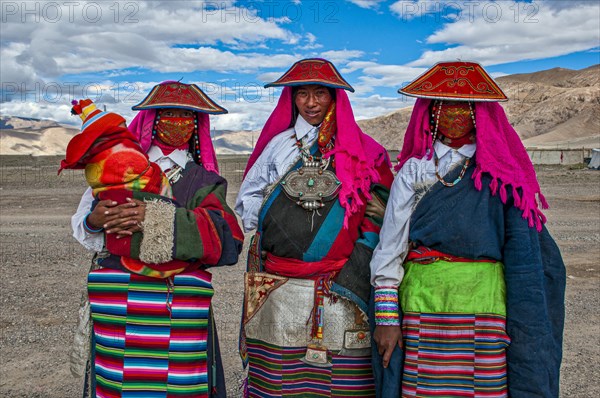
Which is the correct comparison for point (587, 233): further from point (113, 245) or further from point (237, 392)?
point (113, 245)

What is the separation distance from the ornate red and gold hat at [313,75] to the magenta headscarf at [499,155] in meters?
0.47

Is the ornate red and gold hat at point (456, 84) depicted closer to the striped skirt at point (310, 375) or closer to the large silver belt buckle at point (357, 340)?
the large silver belt buckle at point (357, 340)

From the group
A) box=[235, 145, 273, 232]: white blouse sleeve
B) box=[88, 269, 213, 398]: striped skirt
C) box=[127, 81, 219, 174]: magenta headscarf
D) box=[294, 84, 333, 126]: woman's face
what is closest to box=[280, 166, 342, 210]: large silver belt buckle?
box=[235, 145, 273, 232]: white blouse sleeve

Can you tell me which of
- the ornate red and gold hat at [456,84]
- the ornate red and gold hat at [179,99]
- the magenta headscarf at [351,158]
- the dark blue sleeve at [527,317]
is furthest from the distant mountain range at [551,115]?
the ornate red and gold hat at [179,99]

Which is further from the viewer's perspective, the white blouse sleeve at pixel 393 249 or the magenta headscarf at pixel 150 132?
the magenta headscarf at pixel 150 132

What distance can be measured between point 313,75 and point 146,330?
1486mm

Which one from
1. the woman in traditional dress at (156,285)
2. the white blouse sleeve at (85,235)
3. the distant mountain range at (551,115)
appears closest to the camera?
the woman in traditional dress at (156,285)

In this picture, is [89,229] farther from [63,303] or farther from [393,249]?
[63,303]

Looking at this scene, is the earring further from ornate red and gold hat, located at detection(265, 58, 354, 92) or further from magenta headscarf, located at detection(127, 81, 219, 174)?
magenta headscarf, located at detection(127, 81, 219, 174)

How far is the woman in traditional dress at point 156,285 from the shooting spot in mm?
2516

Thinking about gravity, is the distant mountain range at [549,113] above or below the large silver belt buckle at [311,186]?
above

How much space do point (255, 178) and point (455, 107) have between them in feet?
3.66

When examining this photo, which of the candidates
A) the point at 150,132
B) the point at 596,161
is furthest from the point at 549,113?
the point at 150,132

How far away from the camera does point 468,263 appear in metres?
2.53
